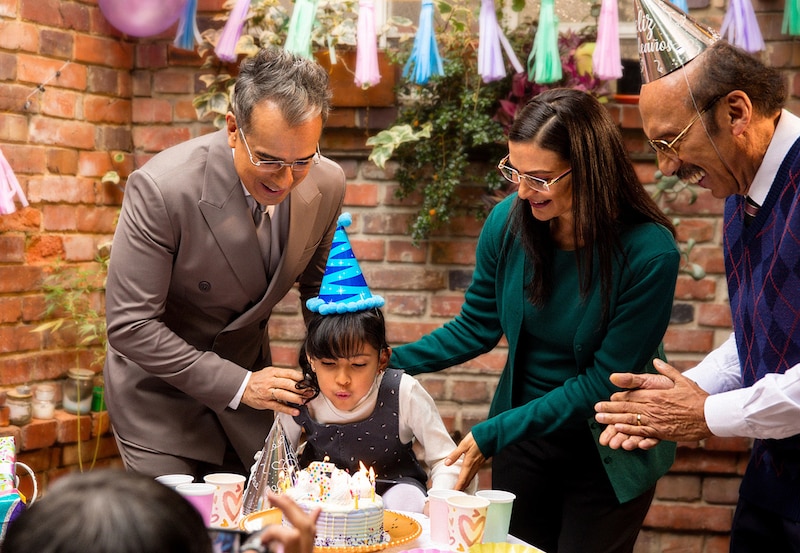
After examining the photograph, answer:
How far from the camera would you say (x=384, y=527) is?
5.55 feet

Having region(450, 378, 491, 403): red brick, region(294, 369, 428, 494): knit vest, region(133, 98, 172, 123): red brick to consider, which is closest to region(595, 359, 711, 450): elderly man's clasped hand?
region(294, 369, 428, 494): knit vest

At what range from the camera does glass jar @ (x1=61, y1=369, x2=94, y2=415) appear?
310cm

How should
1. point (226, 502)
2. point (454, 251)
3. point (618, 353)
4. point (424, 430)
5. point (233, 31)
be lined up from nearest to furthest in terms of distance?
point (226, 502) → point (618, 353) → point (424, 430) → point (233, 31) → point (454, 251)

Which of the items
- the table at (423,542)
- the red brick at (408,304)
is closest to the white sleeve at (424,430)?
the table at (423,542)

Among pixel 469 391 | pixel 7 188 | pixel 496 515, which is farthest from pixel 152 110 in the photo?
pixel 496 515

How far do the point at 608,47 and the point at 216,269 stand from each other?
1463 millimetres

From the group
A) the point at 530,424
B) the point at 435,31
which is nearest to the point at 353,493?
the point at 530,424

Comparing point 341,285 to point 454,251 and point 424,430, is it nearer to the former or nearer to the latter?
point 424,430

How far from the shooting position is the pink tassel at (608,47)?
276cm

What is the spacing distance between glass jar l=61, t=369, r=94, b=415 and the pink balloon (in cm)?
119

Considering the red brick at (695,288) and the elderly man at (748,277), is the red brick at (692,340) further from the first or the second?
the elderly man at (748,277)

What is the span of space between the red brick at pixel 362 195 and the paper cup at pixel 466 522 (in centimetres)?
176

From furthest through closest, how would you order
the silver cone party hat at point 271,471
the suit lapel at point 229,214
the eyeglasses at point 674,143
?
the suit lapel at point 229,214
the silver cone party hat at point 271,471
the eyeglasses at point 674,143

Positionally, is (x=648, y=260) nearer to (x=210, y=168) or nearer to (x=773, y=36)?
(x=210, y=168)
